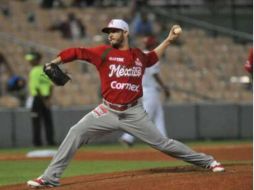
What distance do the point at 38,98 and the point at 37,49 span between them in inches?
126

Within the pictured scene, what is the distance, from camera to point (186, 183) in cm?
920

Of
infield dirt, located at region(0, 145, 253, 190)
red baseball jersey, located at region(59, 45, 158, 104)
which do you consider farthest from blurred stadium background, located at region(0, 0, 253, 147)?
red baseball jersey, located at region(59, 45, 158, 104)

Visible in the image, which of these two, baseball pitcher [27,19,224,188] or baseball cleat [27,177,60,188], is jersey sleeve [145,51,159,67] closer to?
baseball pitcher [27,19,224,188]

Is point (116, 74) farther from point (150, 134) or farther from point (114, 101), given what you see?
point (150, 134)

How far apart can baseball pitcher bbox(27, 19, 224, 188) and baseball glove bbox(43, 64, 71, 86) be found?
0.03m

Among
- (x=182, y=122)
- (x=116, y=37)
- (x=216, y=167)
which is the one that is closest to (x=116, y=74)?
(x=116, y=37)

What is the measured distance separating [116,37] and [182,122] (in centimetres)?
1070

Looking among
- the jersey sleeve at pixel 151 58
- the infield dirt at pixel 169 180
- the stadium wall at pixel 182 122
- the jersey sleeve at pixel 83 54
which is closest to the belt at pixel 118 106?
the jersey sleeve at pixel 83 54

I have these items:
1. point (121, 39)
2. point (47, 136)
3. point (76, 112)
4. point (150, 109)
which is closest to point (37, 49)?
point (76, 112)

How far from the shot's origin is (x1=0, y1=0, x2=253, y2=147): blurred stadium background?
65.7 ft

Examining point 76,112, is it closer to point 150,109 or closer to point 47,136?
point 47,136

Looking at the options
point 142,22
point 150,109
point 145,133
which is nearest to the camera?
point 145,133

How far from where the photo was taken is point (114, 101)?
9727mm

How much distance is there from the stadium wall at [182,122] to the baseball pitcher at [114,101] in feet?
29.5
